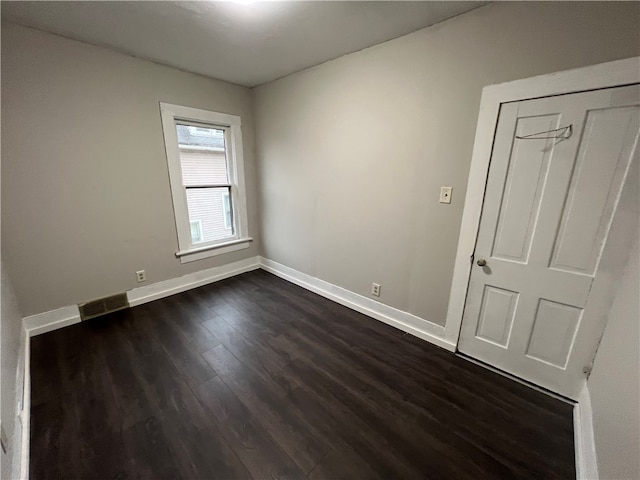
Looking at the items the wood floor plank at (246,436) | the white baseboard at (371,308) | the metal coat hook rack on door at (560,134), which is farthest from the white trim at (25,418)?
the metal coat hook rack on door at (560,134)

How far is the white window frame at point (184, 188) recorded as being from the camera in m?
2.78

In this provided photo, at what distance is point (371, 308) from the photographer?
2.66 meters

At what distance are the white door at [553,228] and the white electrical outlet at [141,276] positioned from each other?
327 cm

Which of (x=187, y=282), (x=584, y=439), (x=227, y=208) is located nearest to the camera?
(x=584, y=439)

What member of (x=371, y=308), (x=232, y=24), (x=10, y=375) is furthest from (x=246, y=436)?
(x=232, y=24)

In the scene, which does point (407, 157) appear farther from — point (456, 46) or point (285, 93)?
point (285, 93)

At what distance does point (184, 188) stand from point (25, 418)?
7.38 ft

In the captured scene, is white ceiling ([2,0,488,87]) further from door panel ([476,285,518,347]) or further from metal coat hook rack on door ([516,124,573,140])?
door panel ([476,285,518,347])

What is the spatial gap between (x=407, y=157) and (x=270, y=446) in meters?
2.23

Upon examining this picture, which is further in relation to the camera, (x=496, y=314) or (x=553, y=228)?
(x=496, y=314)

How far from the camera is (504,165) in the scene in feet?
5.58

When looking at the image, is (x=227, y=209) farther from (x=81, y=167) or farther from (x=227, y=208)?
(x=81, y=167)

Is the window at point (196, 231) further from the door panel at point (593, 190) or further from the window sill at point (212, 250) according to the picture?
the door panel at point (593, 190)

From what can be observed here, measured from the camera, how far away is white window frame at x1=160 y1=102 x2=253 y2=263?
2.78 meters
